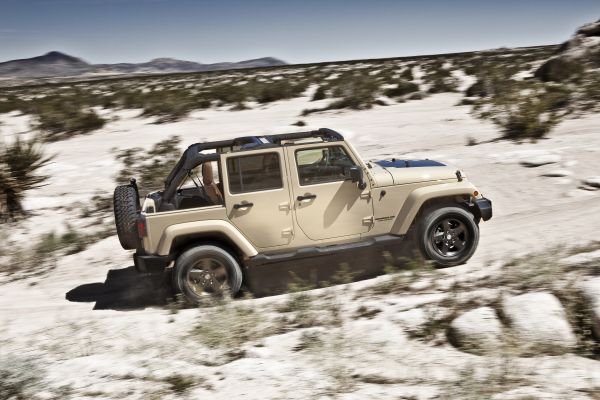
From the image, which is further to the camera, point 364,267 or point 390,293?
point 364,267

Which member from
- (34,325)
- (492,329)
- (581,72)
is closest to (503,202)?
(492,329)

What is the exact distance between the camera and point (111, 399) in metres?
4.38

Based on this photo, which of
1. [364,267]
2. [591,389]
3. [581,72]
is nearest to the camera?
[591,389]

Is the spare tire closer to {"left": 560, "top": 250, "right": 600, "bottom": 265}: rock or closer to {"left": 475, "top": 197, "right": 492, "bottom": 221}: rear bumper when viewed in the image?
{"left": 475, "top": 197, "right": 492, "bottom": 221}: rear bumper

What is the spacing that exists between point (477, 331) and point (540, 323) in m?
0.48

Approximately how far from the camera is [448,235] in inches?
274

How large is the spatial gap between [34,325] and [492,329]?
4.87 m

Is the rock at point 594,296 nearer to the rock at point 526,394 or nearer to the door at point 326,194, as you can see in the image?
the rock at point 526,394

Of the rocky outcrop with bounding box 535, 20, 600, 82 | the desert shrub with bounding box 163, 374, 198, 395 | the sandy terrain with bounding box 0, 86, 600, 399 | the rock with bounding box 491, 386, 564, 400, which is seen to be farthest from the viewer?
the rocky outcrop with bounding box 535, 20, 600, 82

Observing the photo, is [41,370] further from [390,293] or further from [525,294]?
[525,294]

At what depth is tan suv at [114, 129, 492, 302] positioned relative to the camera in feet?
21.1

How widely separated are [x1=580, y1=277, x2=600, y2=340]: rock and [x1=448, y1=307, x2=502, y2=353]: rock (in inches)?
27.4

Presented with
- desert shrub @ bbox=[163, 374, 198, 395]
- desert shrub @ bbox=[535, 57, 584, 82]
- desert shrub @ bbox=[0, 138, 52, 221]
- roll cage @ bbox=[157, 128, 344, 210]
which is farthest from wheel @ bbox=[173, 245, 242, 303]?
desert shrub @ bbox=[535, 57, 584, 82]

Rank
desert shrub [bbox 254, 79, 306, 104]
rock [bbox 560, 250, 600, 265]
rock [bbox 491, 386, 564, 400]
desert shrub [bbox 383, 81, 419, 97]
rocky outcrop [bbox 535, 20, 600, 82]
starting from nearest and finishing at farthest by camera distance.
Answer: rock [bbox 491, 386, 564, 400] → rock [bbox 560, 250, 600, 265] → rocky outcrop [bbox 535, 20, 600, 82] → desert shrub [bbox 383, 81, 419, 97] → desert shrub [bbox 254, 79, 306, 104]
